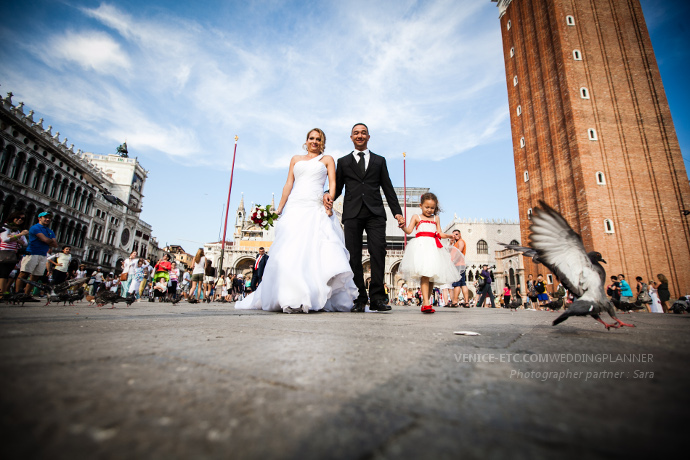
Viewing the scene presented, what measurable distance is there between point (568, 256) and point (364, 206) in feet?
8.30

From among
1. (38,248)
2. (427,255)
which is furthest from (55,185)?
(427,255)

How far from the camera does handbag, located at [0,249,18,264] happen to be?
5500mm

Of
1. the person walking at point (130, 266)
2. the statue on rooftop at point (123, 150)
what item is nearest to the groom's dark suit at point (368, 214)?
the person walking at point (130, 266)

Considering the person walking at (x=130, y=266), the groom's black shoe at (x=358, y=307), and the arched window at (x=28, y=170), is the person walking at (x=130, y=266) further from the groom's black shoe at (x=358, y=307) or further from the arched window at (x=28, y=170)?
the arched window at (x=28, y=170)

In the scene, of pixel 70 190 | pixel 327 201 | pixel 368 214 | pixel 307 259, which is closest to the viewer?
pixel 307 259

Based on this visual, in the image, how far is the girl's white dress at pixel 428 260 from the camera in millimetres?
4469

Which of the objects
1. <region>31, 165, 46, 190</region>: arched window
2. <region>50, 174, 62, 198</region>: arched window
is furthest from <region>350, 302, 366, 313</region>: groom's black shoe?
<region>50, 174, 62, 198</region>: arched window

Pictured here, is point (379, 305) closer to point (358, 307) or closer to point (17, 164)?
point (358, 307)

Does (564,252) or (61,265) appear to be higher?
(61,265)

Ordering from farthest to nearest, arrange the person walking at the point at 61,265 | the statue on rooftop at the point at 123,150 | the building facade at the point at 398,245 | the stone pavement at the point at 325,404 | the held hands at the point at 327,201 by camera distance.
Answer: the statue on rooftop at the point at 123,150 < the building facade at the point at 398,245 < the person walking at the point at 61,265 < the held hands at the point at 327,201 < the stone pavement at the point at 325,404

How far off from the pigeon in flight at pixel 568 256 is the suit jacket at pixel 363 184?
217 cm

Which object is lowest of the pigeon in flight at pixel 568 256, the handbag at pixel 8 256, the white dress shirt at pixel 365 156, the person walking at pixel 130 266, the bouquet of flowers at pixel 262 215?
the pigeon in flight at pixel 568 256

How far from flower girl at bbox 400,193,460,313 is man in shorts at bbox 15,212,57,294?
259 inches

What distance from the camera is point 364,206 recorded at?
14.3 feet
